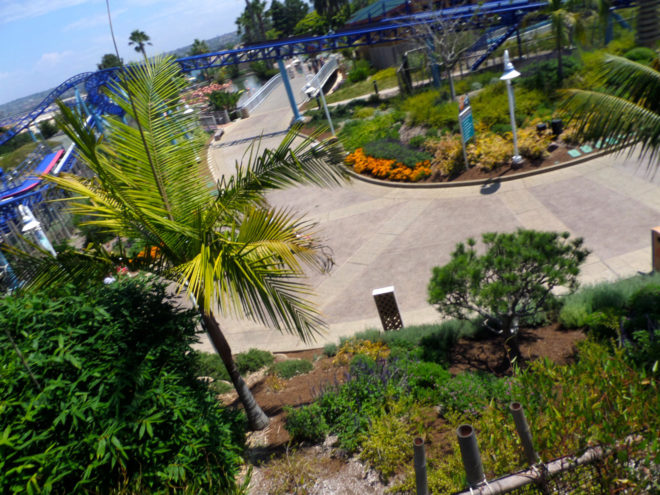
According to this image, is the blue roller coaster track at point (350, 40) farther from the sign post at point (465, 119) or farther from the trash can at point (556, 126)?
the sign post at point (465, 119)

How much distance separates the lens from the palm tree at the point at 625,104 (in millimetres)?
5211

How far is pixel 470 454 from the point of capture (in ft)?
8.16

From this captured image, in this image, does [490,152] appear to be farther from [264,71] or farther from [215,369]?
[264,71]

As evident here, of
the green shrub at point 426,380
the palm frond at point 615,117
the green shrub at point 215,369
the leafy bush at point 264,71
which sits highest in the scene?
the leafy bush at point 264,71

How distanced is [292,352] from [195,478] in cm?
521

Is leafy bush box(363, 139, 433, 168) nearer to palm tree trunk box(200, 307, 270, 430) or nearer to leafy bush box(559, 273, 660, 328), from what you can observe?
leafy bush box(559, 273, 660, 328)

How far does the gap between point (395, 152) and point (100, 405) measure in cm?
1369

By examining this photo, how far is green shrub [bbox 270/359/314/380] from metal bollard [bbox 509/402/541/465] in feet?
15.5

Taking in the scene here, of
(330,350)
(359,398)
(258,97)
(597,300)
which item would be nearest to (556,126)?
(597,300)

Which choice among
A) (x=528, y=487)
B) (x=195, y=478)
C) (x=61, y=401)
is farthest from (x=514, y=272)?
(x=61, y=401)

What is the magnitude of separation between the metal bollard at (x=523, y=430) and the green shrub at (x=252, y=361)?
5.56 m

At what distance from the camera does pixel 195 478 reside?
3586 mm

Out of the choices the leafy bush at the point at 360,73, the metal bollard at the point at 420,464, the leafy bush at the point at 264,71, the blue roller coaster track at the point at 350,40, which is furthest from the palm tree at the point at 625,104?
the leafy bush at the point at 264,71

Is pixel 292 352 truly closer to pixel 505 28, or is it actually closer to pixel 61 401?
pixel 61 401
